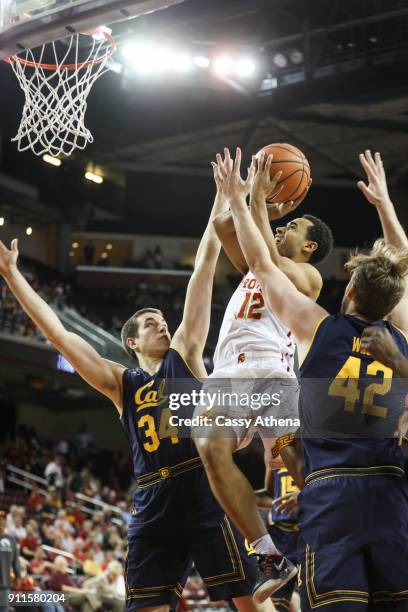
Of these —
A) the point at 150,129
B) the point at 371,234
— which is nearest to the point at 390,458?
the point at 150,129

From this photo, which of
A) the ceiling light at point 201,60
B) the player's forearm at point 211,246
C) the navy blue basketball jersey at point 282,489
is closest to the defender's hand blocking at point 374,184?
the player's forearm at point 211,246

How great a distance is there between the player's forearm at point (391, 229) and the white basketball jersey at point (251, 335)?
2.35 ft

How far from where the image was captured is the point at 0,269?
5035 mm

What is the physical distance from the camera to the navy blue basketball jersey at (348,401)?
3393mm

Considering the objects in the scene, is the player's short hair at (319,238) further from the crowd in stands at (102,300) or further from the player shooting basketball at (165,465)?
the crowd in stands at (102,300)

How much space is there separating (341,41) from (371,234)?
8811 millimetres

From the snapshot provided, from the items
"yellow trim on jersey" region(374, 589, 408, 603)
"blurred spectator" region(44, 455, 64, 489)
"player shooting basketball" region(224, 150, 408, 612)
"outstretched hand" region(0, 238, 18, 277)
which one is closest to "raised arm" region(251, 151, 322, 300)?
"player shooting basketball" region(224, 150, 408, 612)

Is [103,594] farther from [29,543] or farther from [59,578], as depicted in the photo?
[29,543]

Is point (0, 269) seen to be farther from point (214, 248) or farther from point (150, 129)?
point (150, 129)

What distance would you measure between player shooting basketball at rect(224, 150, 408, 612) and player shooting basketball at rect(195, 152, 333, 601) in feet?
1.86

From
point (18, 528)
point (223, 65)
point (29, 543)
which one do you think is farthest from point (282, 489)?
point (223, 65)

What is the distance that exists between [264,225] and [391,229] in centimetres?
67

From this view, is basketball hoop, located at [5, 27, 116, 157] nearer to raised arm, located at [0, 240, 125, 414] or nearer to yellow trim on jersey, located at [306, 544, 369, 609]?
raised arm, located at [0, 240, 125, 414]

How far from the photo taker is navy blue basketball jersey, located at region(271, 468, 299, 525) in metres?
6.02
